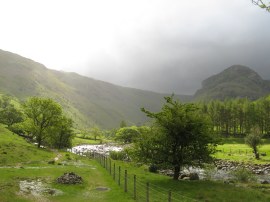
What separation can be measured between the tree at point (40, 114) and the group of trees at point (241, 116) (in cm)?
9986

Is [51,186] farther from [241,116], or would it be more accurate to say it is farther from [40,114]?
[241,116]

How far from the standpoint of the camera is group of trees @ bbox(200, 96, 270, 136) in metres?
165

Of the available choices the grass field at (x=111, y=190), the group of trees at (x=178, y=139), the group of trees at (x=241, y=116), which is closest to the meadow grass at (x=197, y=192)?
the grass field at (x=111, y=190)

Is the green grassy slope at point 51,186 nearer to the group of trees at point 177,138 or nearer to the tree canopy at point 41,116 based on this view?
the group of trees at point 177,138

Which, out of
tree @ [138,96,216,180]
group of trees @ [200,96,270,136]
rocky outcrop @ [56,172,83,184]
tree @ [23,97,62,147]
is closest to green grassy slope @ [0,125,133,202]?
rocky outcrop @ [56,172,83,184]

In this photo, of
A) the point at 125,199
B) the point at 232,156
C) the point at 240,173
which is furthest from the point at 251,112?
the point at 125,199

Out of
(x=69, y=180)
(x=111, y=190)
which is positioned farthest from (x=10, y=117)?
(x=111, y=190)

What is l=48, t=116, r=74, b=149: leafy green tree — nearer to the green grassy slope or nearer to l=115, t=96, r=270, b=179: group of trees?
the green grassy slope

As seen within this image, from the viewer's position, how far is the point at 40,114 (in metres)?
94.7

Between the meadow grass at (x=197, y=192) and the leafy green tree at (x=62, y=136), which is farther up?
the leafy green tree at (x=62, y=136)

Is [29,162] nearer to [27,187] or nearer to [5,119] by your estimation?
[27,187]

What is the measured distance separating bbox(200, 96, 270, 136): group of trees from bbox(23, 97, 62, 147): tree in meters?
99.9

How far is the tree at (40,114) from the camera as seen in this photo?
91688 millimetres

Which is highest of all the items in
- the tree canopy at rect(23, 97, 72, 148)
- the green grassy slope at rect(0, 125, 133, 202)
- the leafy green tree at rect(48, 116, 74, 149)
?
the tree canopy at rect(23, 97, 72, 148)
